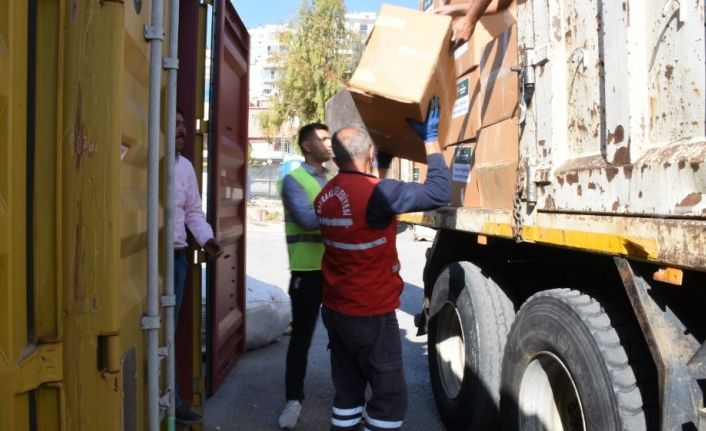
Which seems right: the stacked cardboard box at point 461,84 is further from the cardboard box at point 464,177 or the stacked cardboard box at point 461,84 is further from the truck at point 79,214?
the truck at point 79,214

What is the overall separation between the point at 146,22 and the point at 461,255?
253cm

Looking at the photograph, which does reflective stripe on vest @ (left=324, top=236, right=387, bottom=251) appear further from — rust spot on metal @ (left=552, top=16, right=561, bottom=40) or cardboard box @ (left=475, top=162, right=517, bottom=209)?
rust spot on metal @ (left=552, top=16, right=561, bottom=40)

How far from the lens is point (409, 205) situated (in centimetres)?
280

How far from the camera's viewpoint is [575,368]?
229 centimetres

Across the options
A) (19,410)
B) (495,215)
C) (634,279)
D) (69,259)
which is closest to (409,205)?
(495,215)

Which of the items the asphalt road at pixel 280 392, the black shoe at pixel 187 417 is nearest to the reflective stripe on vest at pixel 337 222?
the black shoe at pixel 187 417

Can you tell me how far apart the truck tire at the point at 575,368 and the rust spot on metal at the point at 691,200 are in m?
0.62

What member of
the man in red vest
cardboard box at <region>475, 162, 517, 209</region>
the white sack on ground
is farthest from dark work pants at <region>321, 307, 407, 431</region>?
the white sack on ground

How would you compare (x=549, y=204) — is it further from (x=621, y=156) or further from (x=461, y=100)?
(x=461, y=100)

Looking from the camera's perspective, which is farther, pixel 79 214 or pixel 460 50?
pixel 460 50

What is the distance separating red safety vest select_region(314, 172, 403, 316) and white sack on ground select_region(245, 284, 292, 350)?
2.55 m

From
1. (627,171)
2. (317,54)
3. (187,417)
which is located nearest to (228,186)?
(187,417)

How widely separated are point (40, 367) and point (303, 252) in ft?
7.24

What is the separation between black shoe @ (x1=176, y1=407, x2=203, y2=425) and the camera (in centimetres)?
363
